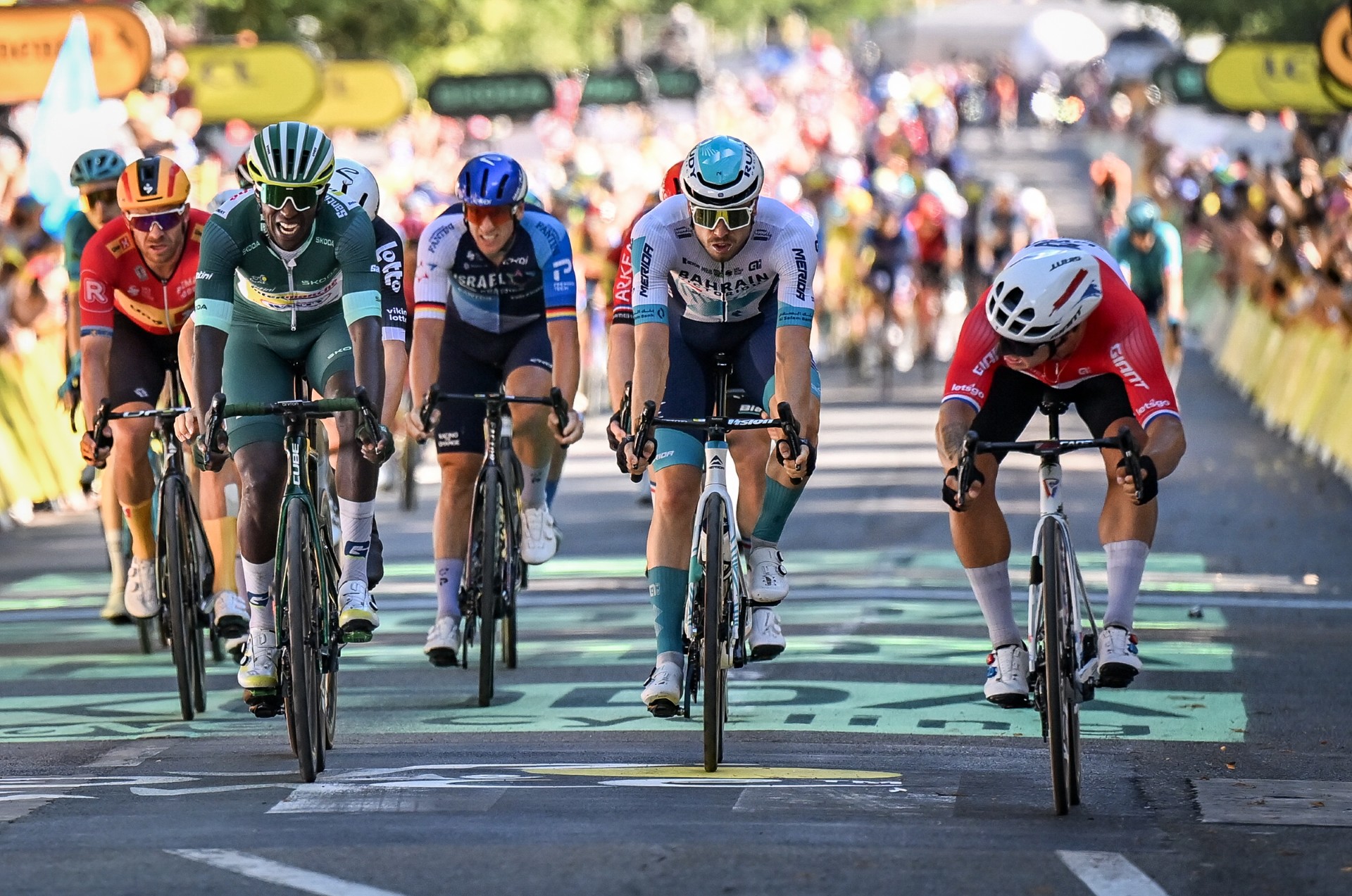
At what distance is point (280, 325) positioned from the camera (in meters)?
9.40

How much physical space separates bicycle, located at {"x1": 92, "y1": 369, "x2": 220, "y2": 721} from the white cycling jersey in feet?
6.60

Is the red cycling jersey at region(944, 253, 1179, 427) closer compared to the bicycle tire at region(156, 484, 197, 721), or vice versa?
the red cycling jersey at region(944, 253, 1179, 427)

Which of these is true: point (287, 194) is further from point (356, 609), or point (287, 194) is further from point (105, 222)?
point (105, 222)

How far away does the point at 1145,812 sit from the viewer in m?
7.90

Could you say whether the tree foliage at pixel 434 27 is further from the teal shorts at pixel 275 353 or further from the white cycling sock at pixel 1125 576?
the white cycling sock at pixel 1125 576

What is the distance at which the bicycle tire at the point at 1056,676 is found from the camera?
7746mm

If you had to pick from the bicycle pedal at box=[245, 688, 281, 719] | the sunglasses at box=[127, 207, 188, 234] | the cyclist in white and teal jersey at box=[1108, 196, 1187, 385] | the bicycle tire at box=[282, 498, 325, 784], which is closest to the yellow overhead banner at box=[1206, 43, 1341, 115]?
the cyclist in white and teal jersey at box=[1108, 196, 1187, 385]

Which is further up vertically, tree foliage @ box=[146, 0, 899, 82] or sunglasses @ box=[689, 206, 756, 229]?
tree foliage @ box=[146, 0, 899, 82]

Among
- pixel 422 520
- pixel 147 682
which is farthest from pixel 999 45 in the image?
pixel 147 682

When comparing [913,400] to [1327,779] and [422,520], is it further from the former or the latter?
[1327,779]

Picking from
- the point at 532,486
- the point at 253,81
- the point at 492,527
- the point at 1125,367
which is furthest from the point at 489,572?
the point at 253,81

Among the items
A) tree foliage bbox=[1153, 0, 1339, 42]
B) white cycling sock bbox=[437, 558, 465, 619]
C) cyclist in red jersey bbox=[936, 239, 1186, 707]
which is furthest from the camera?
tree foliage bbox=[1153, 0, 1339, 42]

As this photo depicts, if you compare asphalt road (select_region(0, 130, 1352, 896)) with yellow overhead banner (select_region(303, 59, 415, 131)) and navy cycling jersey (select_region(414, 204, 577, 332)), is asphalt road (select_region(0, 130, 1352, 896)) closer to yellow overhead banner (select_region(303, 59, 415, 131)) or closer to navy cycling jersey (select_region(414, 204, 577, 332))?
navy cycling jersey (select_region(414, 204, 577, 332))

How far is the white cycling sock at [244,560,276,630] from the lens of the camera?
8.92 metres
